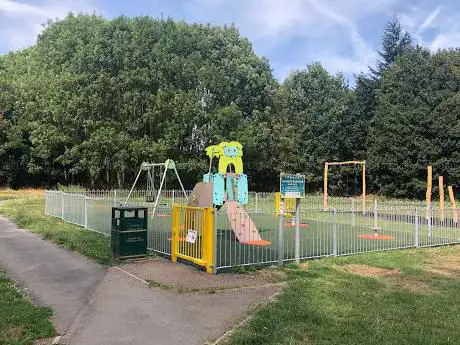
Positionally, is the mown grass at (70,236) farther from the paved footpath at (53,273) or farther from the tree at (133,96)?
the tree at (133,96)

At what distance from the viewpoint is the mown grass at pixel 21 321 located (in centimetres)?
565

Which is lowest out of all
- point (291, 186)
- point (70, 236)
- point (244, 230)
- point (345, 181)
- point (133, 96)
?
point (70, 236)

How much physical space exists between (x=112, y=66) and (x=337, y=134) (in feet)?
69.8

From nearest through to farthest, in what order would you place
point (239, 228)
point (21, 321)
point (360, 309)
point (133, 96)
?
1. point (21, 321)
2. point (360, 309)
3. point (239, 228)
4. point (133, 96)

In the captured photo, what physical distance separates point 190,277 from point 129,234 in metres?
2.45

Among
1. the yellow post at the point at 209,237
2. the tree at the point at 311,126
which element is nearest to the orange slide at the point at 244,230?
the yellow post at the point at 209,237

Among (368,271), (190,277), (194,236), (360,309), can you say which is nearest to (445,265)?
(368,271)

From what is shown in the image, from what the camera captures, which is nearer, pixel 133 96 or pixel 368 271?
pixel 368 271

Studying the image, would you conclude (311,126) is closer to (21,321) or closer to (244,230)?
(244,230)

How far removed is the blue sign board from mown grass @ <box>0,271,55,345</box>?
5.33 meters

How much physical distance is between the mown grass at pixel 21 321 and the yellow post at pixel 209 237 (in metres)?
3.24

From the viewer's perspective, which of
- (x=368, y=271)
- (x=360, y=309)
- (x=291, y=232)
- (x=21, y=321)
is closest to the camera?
(x=21, y=321)

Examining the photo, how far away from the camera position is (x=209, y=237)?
9.27 meters

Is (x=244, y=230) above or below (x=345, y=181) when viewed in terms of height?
below
